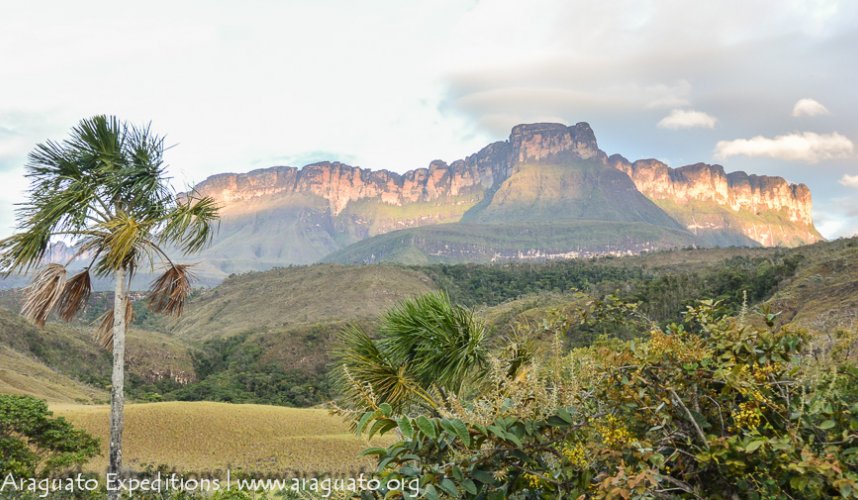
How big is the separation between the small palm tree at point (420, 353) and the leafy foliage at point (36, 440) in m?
8.34

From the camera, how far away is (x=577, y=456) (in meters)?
2.78

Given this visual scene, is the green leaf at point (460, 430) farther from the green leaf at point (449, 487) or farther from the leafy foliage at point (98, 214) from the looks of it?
the leafy foliage at point (98, 214)

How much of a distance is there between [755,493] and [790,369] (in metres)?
0.66

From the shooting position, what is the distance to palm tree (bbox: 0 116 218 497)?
851cm

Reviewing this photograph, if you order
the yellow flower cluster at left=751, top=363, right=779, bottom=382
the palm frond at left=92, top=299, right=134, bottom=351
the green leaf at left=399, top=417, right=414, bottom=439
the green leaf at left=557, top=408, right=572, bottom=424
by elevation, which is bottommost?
the palm frond at left=92, top=299, right=134, bottom=351

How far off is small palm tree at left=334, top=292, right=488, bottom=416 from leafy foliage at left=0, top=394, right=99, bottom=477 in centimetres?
Result: 834

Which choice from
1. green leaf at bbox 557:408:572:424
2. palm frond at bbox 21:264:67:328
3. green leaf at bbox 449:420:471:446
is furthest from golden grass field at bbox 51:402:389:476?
green leaf at bbox 449:420:471:446

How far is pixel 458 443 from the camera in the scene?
2.68 meters

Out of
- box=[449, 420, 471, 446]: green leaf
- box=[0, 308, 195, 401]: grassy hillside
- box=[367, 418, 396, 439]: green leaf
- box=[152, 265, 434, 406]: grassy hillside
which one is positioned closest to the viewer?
box=[449, 420, 471, 446]: green leaf

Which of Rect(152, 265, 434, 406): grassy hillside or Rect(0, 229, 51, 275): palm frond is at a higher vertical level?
Rect(0, 229, 51, 275): palm frond

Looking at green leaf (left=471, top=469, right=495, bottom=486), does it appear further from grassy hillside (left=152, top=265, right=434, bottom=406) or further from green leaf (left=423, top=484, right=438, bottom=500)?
grassy hillside (left=152, top=265, right=434, bottom=406)

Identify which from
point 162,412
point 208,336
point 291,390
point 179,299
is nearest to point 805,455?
point 179,299

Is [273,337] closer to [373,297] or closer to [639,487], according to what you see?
[373,297]

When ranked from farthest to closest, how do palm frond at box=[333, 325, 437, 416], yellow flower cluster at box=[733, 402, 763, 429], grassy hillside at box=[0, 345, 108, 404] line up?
grassy hillside at box=[0, 345, 108, 404]
palm frond at box=[333, 325, 437, 416]
yellow flower cluster at box=[733, 402, 763, 429]
